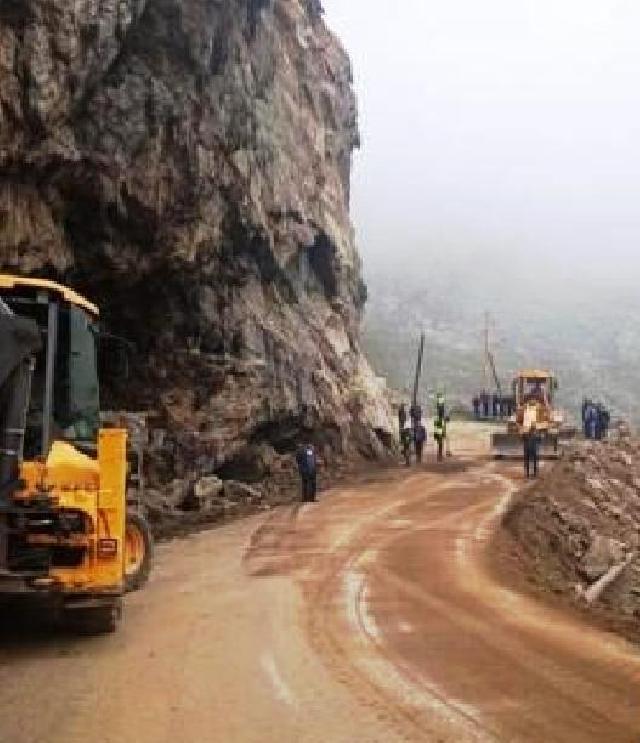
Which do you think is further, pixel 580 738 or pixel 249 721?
pixel 249 721

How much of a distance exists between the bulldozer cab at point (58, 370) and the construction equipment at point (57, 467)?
10 millimetres

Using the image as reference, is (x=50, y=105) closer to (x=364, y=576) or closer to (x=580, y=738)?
(x=364, y=576)

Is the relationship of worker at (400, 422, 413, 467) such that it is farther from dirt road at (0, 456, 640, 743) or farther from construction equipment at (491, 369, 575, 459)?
dirt road at (0, 456, 640, 743)

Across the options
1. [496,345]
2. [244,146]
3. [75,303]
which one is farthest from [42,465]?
[496,345]

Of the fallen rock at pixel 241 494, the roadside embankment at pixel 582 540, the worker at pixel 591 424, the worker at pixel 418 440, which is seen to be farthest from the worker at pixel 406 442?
the fallen rock at pixel 241 494

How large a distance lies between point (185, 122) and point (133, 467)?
37.4 ft

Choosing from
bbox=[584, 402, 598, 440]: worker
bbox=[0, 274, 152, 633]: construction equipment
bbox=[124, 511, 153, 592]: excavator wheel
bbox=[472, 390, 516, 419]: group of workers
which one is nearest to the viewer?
bbox=[0, 274, 152, 633]: construction equipment

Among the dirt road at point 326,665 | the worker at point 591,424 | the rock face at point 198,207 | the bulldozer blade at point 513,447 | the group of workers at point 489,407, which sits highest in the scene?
the rock face at point 198,207

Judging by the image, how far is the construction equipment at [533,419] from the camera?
36.7 metres

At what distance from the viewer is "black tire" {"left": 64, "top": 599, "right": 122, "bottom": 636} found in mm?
9883

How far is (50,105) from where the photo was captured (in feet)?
57.6

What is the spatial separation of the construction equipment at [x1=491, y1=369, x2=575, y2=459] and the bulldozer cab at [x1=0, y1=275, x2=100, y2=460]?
26730 millimetres

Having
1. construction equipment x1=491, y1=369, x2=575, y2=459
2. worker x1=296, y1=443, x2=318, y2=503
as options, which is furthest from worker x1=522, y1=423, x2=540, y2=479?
worker x1=296, y1=443, x2=318, y2=503

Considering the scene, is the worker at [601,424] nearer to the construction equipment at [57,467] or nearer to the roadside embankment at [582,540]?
the roadside embankment at [582,540]
